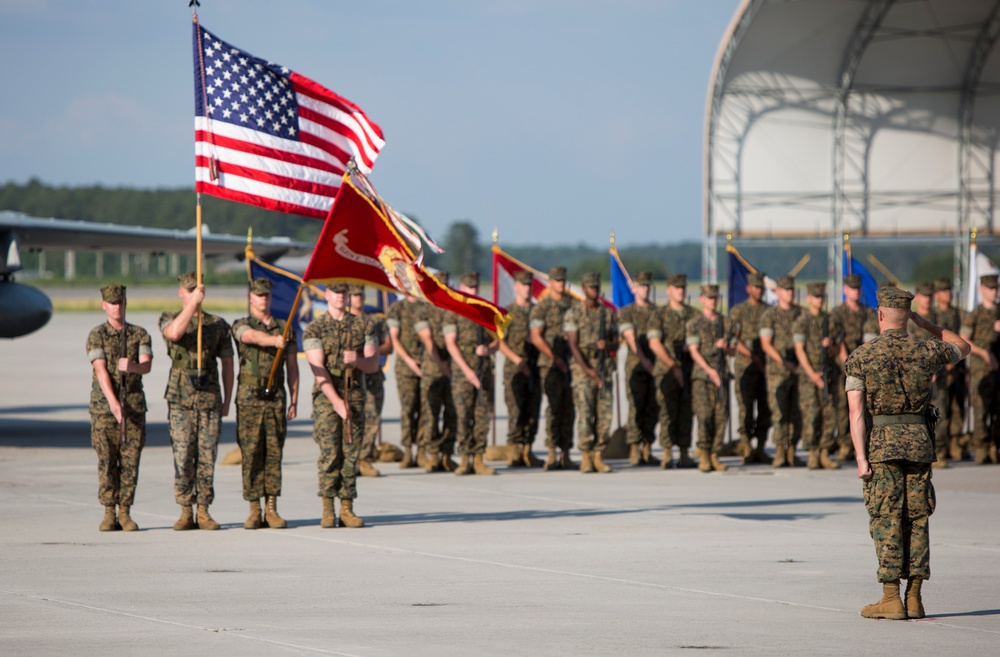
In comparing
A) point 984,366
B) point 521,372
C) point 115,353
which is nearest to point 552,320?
point 521,372

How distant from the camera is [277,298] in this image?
1473cm

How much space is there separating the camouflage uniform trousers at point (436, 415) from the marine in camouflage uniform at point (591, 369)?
1.19 meters

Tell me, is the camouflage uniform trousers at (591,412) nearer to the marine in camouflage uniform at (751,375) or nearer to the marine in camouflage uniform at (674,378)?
the marine in camouflage uniform at (674,378)

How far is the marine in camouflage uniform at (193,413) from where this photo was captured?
8.96m

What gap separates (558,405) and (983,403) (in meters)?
4.45

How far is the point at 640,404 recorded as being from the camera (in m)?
13.0

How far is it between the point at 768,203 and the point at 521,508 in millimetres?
24124

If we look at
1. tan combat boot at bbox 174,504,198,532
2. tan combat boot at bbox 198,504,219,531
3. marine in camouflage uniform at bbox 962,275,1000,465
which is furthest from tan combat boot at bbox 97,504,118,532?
marine in camouflage uniform at bbox 962,275,1000,465

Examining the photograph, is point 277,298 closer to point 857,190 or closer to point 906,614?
point 906,614

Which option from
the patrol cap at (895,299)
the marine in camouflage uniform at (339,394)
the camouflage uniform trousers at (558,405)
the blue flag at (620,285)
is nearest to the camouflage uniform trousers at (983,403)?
the blue flag at (620,285)

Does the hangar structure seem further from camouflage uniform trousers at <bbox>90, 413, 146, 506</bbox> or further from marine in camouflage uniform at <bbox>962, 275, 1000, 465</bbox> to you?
camouflage uniform trousers at <bbox>90, 413, 146, 506</bbox>

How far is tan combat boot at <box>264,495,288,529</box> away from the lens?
30.0 ft

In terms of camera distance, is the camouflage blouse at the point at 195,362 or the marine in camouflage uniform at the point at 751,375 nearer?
the camouflage blouse at the point at 195,362

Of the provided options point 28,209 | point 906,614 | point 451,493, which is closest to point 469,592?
point 906,614
